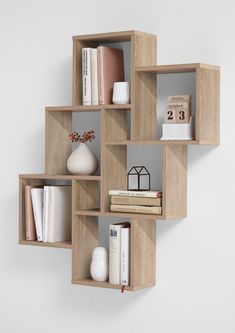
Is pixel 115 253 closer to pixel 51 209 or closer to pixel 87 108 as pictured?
pixel 51 209

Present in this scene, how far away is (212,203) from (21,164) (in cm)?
96

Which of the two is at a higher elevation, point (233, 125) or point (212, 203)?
point (233, 125)

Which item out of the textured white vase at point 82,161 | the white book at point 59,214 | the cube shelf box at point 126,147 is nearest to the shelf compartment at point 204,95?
the cube shelf box at point 126,147

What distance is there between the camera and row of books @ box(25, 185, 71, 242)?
3.03m

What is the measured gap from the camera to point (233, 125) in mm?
2756

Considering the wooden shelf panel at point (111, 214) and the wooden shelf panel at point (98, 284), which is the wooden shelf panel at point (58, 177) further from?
the wooden shelf panel at point (98, 284)

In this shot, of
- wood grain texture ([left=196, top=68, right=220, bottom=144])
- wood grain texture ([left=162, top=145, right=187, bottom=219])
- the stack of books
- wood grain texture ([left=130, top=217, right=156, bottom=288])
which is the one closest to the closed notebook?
the stack of books

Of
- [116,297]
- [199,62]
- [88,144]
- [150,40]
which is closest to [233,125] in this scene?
[199,62]

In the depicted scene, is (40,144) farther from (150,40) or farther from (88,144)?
(150,40)

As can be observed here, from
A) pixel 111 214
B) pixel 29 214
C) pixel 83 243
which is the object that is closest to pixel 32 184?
pixel 29 214

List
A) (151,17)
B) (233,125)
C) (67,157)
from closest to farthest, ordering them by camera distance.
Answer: (233,125)
(151,17)
(67,157)

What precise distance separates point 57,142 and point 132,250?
59 cm

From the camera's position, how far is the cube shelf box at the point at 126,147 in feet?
8.93

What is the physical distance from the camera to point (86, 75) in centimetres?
294
